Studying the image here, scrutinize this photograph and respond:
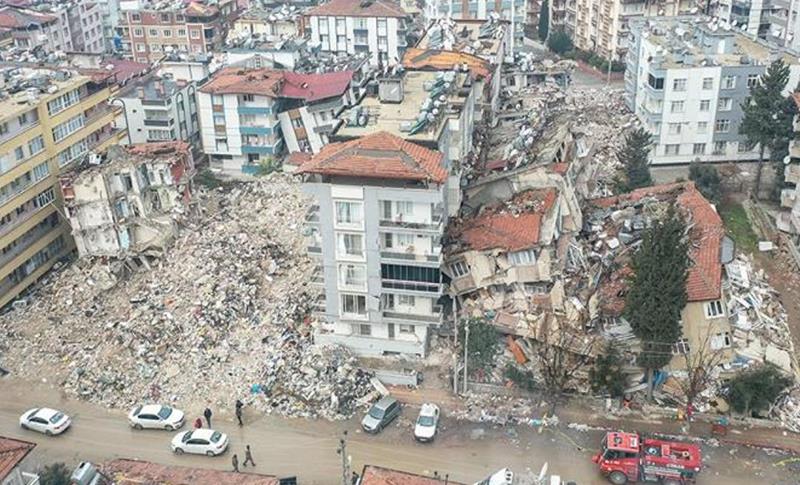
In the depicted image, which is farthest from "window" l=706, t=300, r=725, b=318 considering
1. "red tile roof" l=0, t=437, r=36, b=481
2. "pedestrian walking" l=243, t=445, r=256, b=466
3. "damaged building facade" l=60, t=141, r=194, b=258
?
"damaged building facade" l=60, t=141, r=194, b=258

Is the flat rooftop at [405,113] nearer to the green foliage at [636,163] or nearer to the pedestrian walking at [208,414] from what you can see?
the green foliage at [636,163]

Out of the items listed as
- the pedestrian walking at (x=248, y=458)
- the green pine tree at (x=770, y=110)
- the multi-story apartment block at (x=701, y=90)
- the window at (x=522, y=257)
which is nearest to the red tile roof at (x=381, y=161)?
the window at (x=522, y=257)

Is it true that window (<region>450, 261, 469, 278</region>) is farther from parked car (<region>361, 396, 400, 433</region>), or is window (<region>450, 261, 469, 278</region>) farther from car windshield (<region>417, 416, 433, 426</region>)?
car windshield (<region>417, 416, 433, 426</region>)

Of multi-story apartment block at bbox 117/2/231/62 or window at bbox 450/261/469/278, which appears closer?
window at bbox 450/261/469/278

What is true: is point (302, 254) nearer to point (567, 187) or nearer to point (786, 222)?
point (567, 187)

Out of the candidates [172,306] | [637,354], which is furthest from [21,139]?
[637,354]

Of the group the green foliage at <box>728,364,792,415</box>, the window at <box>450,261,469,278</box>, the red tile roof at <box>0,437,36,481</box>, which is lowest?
the green foliage at <box>728,364,792,415</box>

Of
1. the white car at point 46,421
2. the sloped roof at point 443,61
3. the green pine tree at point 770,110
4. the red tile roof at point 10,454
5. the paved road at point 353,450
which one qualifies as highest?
the sloped roof at point 443,61

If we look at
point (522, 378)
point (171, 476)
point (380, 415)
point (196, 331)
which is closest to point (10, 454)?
point (171, 476)
